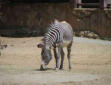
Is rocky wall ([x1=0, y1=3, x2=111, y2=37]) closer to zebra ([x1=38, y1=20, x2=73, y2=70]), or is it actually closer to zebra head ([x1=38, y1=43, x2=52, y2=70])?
zebra ([x1=38, y1=20, x2=73, y2=70])

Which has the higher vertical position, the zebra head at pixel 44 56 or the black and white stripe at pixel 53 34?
the black and white stripe at pixel 53 34

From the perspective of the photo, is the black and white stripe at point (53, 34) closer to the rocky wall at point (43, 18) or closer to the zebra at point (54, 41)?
the zebra at point (54, 41)

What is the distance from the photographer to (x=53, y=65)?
50.3ft

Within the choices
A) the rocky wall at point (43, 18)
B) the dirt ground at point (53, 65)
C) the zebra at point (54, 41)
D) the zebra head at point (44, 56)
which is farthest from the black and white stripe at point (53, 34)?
the rocky wall at point (43, 18)

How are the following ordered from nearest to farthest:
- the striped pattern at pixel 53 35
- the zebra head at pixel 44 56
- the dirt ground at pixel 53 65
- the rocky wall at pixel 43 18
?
the dirt ground at pixel 53 65
the zebra head at pixel 44 56
the striped pattern at pixel 53 35
the rocky wall at pixel 43 18

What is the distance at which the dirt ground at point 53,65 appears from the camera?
1035 cm

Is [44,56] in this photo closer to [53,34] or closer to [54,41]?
[54,41]

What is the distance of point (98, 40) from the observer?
2203 cm

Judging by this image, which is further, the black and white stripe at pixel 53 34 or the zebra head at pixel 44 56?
the black and white stripe at pixel 53 34

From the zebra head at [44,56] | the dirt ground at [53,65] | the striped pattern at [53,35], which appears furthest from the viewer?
the striped pattern at [53,35]

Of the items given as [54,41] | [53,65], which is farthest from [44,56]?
[53,65]

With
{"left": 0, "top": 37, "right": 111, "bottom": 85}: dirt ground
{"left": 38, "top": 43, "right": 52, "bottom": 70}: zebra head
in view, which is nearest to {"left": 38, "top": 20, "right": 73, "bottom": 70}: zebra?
{"left": 38, "top": 43, "right": 52, "bottom": 70}: zebra head

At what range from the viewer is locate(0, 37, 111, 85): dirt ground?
34.0 ft

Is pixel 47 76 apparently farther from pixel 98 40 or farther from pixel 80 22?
pixel 80 22
